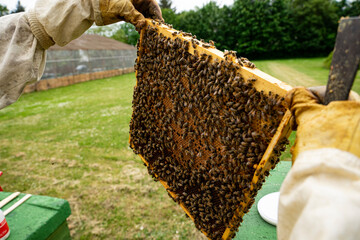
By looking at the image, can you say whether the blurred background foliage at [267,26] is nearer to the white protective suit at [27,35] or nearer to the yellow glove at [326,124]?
the white protective suit at [27,35]

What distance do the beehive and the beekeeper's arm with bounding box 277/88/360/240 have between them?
36cm

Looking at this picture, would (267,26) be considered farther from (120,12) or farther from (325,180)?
(325,180)

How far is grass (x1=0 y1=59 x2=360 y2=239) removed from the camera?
531 cm

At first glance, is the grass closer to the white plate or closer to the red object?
the white plate

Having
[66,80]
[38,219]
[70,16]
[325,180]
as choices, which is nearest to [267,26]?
[66,80]

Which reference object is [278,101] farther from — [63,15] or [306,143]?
[63,15]

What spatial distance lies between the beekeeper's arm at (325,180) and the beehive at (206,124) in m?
0.36

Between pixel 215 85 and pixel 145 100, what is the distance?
4.09ft

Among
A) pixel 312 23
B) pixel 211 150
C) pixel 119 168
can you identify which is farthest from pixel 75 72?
pixel 312 23

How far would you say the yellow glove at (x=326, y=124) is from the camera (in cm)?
116

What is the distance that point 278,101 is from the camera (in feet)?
5.52

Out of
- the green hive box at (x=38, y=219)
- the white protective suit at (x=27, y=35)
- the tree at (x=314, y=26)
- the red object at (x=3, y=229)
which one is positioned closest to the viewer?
the white protective suit at (x=27, y=35)

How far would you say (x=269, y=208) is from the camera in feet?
10.1

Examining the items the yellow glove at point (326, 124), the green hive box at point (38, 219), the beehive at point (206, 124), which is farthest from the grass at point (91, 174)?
the yellow glove at point (326, 124)
